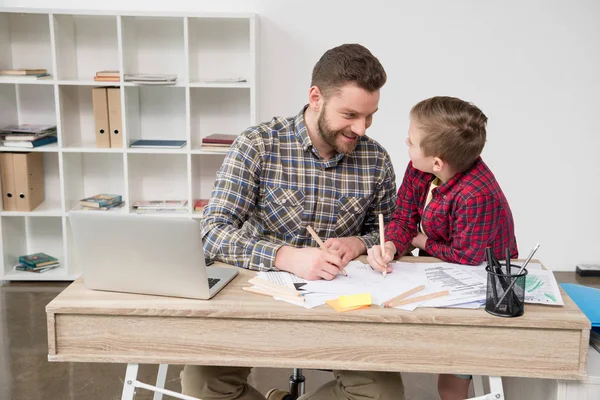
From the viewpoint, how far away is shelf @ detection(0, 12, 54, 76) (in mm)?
4070

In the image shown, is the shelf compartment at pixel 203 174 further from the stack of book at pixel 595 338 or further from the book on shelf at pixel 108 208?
the stack of book at pixel 595 338

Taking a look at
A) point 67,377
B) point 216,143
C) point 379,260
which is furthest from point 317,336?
point 216,143

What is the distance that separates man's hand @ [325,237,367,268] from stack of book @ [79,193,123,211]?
2.47m

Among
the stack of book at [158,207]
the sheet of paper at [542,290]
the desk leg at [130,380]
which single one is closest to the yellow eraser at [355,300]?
the sheet of paper at [542,290]

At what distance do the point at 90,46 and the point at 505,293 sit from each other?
3.38 m

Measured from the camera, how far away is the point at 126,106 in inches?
153

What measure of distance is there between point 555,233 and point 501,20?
1.40 metres

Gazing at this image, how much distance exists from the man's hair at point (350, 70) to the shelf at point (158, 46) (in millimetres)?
2218

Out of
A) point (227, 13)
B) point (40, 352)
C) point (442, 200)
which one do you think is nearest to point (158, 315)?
point (442, 200)

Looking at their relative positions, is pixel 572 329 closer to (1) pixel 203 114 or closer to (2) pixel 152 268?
(2) pixel 152 268

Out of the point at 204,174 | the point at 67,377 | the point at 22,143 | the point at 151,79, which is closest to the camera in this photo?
the point at 67,377

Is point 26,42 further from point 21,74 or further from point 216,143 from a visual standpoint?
point 216,143

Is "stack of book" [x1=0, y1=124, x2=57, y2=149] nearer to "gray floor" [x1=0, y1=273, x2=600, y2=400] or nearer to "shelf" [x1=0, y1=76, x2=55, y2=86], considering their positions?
"shelf" [x1=0, y1=76, x2=55, y2=86]

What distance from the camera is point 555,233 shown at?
14.2ft
